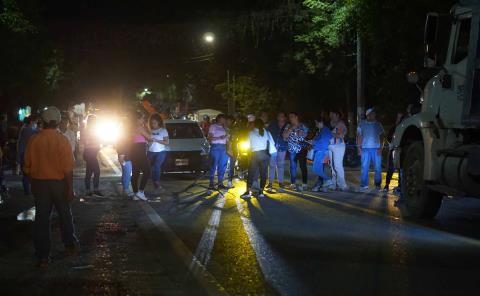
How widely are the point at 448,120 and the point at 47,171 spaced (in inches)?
225

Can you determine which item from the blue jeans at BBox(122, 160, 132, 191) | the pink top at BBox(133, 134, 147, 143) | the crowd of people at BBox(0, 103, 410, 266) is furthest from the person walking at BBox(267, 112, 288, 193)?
the pink top at BBox(133, 134, 147, 143)

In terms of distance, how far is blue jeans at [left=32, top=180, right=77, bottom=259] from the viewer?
764 cm

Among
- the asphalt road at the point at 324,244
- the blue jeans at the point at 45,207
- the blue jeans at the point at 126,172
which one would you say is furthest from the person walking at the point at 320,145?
the blue jeans at the point at 45,207

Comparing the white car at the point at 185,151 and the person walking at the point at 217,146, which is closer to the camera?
the person walking at the point at 217,146

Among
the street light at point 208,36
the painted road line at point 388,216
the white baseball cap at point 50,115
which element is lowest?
the painted road line at point 388,216

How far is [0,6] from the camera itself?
39281mm

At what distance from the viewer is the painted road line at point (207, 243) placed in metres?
7.65

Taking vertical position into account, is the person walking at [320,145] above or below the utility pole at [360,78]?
below

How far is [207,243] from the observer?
29.3 ft

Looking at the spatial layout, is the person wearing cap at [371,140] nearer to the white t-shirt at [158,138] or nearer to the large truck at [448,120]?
the large truck at [448,120]

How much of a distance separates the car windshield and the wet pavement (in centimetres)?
699

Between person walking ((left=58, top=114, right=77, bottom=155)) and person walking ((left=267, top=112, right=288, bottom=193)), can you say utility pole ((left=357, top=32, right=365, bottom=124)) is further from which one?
person walking ((left=58, top=114, right=77, bottom=155))

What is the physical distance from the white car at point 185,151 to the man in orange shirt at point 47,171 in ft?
37.3

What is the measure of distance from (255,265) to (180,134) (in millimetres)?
13132
